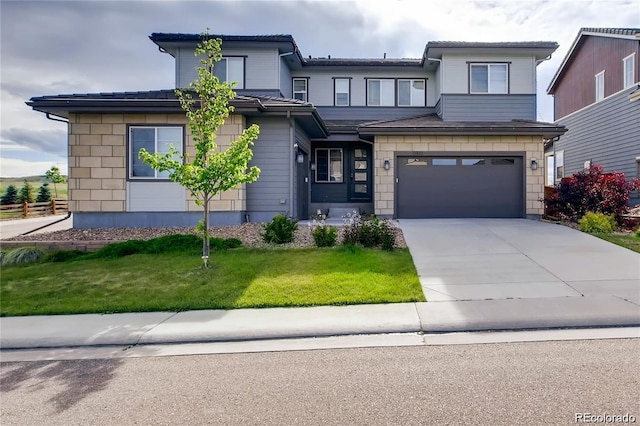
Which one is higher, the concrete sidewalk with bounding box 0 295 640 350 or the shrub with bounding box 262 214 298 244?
the shrub with bounding box 262 214 298 244

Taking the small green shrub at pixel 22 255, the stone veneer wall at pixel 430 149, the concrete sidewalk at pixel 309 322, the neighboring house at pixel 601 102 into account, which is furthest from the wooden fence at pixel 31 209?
the neighboring house at pixel 601 102

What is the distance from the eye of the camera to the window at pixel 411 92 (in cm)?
1803

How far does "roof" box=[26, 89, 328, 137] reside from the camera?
428 inches

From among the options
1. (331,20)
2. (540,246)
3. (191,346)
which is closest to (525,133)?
(540,246)

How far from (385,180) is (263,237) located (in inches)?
225

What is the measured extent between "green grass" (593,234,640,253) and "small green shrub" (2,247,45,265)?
13.6m

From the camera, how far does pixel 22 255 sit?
8.86 meters

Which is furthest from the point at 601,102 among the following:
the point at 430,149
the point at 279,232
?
the point at 279,232

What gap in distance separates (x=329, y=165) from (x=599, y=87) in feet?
43.7

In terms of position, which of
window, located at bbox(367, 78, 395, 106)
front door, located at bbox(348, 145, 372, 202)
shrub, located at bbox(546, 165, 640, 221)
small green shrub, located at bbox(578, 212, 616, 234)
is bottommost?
small green shrub, located at bbox(578, 212, 616, 234)

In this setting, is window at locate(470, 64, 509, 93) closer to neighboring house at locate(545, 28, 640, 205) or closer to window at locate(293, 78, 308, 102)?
neighboring house at locate(545, 28, 640, 205)

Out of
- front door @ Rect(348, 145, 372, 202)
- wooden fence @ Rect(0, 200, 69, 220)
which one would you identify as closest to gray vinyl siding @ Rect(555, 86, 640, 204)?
front door @ Rect(348, 145, 372, 202)

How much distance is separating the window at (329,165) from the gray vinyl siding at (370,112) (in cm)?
179

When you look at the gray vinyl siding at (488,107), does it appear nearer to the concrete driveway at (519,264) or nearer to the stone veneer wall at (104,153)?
the concrete driveway at (519,264)
